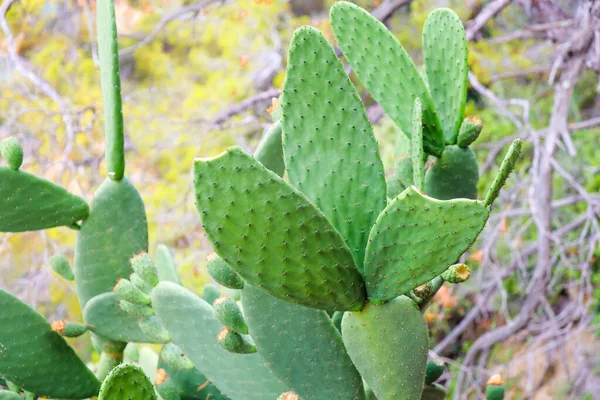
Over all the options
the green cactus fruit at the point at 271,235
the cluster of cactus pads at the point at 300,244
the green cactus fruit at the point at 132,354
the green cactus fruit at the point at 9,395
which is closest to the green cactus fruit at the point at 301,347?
the cluster of cactus pads at the point at 300,244

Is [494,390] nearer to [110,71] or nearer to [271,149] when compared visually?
[271,149]

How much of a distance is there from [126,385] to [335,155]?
14.5 inches

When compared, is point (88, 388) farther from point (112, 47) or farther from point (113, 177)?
point (112, 47)

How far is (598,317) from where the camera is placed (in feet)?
10.3

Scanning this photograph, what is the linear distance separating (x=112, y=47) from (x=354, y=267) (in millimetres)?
555

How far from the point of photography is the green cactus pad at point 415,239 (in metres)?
0.67

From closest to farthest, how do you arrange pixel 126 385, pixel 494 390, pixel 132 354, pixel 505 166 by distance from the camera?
pixel 126 385
pixel 505 166
pixel 494 390
pixel 132 354

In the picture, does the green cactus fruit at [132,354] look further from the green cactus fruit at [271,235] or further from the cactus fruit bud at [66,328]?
the green cactus fruit at [271,235]

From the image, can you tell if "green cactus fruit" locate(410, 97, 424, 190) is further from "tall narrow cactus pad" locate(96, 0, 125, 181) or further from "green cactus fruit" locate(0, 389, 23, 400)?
"green cactus fruit" locate(0, 389, 23, 400)

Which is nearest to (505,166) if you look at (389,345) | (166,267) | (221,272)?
(389,345)

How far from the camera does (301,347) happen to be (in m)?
0.86

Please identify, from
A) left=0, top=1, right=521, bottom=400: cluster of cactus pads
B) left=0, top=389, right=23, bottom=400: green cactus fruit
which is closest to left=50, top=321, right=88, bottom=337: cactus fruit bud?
left=0, top=1, right=521, bottom=400: cluster of cactus pads

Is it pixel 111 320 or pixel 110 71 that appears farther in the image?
pixel 111 320

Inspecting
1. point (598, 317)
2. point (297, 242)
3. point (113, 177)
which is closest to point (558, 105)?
point (598, 317)
